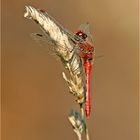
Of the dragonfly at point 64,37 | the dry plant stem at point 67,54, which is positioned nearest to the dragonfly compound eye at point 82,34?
the dragonfly at point 64,37

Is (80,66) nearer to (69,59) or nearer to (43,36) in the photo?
(69,59)

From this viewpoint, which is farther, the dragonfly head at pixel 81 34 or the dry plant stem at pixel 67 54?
the dragonfly head at pixel 81 34

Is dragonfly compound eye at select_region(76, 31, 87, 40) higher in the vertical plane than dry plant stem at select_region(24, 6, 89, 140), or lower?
higher

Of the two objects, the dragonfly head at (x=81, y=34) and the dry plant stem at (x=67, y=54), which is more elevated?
the dragonfly head at (x=81, y=34)

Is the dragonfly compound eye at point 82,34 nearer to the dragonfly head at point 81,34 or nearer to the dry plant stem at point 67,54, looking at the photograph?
the dragonfly head at point 81,34

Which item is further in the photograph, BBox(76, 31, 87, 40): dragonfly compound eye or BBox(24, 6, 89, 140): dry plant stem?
BBox(76, 31, 87, 40): dragonfly compound eye

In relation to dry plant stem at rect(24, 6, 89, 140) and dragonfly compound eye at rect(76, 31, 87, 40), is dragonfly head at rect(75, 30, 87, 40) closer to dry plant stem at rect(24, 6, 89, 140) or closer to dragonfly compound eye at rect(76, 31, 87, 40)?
dragonfly compound eye at rect(76, 31, 87, 40)

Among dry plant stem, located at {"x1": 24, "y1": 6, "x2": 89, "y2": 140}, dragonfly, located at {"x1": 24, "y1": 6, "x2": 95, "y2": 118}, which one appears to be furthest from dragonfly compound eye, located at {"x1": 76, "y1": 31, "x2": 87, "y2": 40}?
dry plant stem, located at {"x1": 24, "y1": 6, "x2": 89, "y2": 140}

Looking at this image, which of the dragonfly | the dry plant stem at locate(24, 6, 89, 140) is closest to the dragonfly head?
the dragonfly
